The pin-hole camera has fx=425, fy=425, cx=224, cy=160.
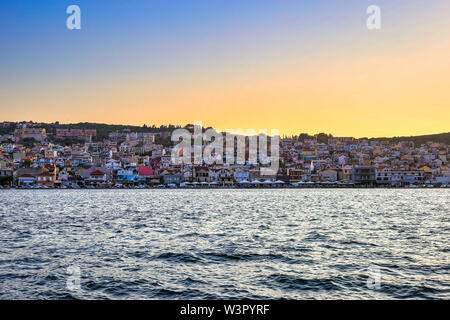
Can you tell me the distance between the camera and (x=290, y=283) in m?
10.5

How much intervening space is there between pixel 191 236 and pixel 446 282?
36.2 ft

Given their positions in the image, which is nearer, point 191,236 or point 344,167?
point 191,236

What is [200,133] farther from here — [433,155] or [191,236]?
[191,236]

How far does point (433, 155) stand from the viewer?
14212 centimetres

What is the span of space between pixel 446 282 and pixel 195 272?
6.38 meters

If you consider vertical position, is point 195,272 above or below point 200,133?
below

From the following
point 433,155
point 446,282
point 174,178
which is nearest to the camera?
point 446,282

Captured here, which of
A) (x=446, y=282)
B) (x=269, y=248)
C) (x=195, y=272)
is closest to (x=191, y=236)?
(x=269, y=248)

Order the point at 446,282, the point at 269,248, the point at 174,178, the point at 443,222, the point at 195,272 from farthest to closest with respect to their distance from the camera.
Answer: the point at 174,178 < the point at 443,222 < the point at 269,248 < the point at 195,272 < the point at 446,282

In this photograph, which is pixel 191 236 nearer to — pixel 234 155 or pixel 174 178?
pixel 174 178
